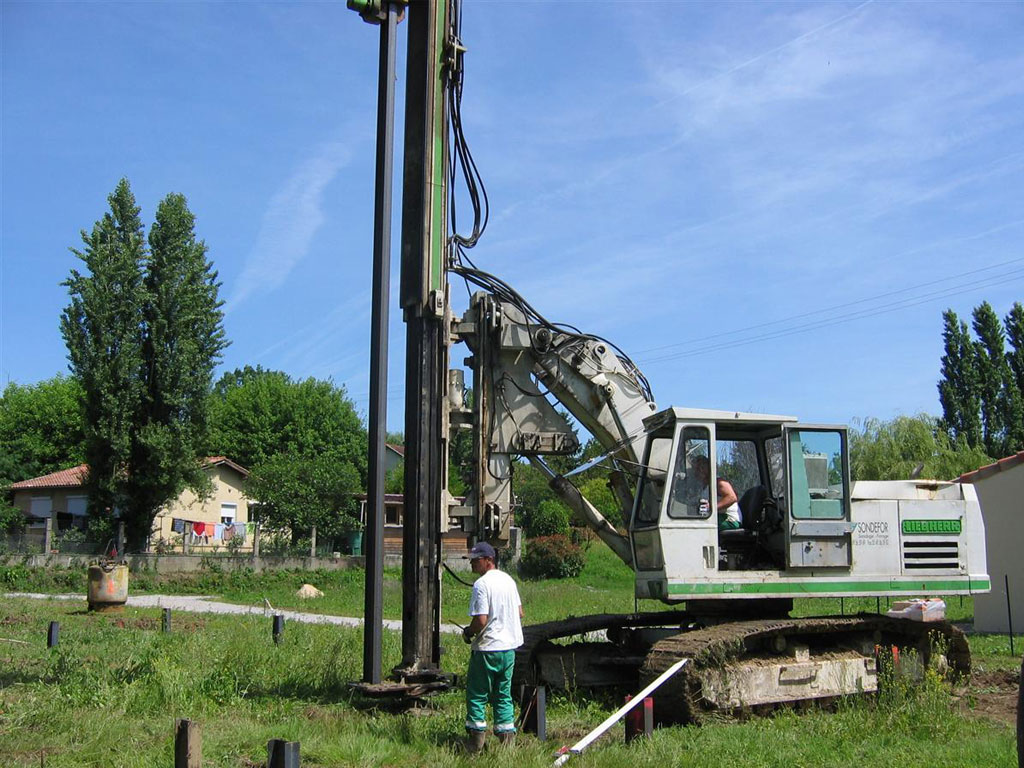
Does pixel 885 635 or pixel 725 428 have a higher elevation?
pixel 725 428

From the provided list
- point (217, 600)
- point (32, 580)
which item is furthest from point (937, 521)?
point (32, 580)

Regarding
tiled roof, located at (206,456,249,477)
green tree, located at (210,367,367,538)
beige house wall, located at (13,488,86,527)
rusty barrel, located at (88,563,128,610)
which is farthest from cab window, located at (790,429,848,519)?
green tree, located at (210,367,367,538)

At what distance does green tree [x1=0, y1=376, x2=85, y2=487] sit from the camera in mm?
59406

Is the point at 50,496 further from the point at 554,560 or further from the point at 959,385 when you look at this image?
the point at 959,385

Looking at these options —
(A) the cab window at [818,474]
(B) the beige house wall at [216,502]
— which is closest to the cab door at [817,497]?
(A) the cab window at [818,474]

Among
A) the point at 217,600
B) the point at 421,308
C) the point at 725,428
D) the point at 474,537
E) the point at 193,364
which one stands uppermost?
the point at 193,364

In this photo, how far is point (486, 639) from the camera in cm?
802

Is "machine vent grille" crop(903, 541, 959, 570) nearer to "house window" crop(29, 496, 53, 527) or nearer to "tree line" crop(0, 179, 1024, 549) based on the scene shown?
"tree line" crop(0, 179, 1024, 549)

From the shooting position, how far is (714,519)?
1018 centimetres

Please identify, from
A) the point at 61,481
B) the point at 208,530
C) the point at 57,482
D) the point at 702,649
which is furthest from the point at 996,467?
the point at 57,482

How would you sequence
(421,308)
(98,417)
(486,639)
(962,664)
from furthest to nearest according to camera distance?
(98,417) → (962,664) → (421,308) → (486,639)

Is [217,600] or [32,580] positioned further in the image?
[32,580]

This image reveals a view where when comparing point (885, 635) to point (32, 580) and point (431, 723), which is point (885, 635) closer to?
point (431, 723)

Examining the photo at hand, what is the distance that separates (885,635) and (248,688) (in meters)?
6.96
